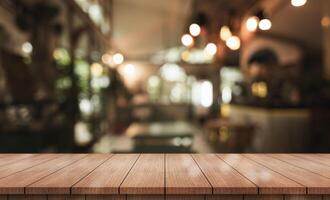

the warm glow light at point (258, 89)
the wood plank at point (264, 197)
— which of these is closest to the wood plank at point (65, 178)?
the wood plank at point (264, 197)

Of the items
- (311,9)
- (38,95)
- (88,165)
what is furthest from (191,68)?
(88,165)

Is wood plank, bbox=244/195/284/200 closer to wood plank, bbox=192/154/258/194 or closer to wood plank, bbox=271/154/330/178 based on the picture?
wood plank, bbox=192/154/258/194

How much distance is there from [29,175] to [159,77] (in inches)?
429

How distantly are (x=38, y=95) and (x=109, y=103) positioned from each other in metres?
5.21

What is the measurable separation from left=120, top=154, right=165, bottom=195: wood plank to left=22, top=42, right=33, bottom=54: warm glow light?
10.2ft

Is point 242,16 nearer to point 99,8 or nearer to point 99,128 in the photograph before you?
point 99,8

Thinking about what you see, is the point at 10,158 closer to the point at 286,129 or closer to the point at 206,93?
the point at 286,129

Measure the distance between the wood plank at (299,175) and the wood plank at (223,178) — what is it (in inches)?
8.7

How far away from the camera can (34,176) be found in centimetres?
147

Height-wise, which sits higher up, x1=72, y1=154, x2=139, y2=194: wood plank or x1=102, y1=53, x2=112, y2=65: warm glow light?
x1=102, y1=53, x2=112, y2=65: warm glow light

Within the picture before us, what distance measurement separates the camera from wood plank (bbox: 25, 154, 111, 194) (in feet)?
4.22

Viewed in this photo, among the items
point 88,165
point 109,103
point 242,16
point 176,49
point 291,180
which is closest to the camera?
point 291,180

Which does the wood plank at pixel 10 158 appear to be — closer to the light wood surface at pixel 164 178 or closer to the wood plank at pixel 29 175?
the light wood surface at pixel 164 178

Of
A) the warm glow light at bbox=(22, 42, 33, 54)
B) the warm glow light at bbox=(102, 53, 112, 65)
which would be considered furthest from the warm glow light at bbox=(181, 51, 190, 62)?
the warm glow light at bbox=(22, 42, 33, 54)
